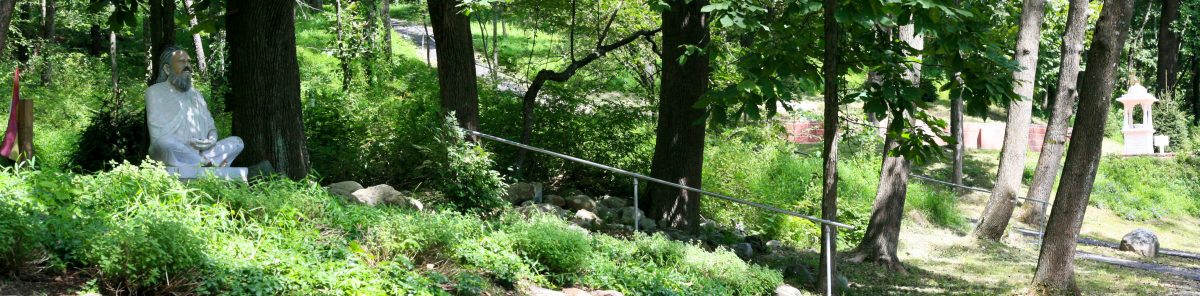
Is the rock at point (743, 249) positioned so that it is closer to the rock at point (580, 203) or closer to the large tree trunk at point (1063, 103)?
the rock at point (580, 203)

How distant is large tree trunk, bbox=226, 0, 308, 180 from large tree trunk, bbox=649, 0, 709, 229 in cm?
419

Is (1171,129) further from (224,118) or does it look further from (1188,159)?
(224,118)

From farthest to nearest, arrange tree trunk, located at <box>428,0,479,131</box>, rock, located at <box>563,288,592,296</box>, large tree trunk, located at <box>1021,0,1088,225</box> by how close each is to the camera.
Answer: large tree trunk, located at <box>1021,0,1088,225</box>
tree trunk, located at <box>428,0,479,131</box>
rock, located at <box>563,288,592,296</box>

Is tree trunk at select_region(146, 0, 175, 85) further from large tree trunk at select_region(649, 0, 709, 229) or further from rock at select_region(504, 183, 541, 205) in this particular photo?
large tree trunk at select_region(649, 0, 709, 229)

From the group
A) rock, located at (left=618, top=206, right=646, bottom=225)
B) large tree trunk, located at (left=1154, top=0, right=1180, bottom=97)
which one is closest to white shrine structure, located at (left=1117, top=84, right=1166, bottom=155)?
large tree trunk, located at (left=1154, top=0, right=1180, bottom=97)

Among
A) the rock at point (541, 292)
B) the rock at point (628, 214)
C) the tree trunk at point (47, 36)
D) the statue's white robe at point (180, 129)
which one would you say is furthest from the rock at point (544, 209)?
the tree trunk at point (47, 36)

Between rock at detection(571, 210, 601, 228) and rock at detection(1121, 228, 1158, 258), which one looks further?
rock at detection(1121, 228, 1158, 258)

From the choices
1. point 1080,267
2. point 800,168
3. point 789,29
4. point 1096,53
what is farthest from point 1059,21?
point 789,29

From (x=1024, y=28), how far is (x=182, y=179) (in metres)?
13.8

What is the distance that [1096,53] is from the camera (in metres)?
10.9

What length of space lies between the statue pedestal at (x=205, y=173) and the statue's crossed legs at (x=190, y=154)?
7 cm

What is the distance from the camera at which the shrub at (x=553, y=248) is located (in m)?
7.96

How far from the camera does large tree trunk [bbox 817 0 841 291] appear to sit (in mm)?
9406

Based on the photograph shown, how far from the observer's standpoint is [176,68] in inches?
333
